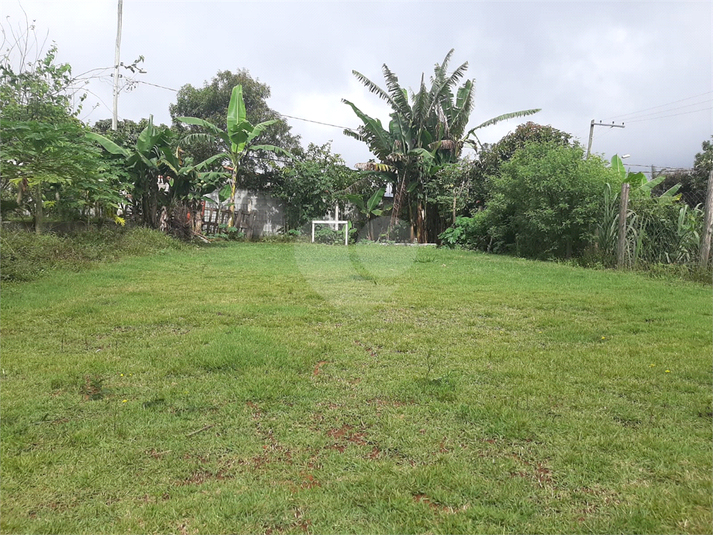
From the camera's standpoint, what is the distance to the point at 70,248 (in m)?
8.30

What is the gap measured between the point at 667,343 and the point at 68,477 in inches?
174

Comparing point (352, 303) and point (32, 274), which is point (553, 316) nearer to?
point (352, 303)

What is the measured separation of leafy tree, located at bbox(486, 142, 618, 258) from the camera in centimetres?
988

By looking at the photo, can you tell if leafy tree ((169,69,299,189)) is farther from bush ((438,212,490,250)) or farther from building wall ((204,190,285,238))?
bush ((438,212,490,250))

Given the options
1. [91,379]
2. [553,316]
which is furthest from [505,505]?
[553,316]

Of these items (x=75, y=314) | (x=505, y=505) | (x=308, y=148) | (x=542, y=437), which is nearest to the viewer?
(x=505, y=505)

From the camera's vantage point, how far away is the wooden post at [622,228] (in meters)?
8.64

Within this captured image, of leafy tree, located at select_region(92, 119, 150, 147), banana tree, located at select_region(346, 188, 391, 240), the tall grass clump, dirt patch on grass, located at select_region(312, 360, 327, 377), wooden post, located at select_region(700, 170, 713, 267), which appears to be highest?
leafy tree, located at select_region(92, 119, 150, 147)

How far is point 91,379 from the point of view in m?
3.10

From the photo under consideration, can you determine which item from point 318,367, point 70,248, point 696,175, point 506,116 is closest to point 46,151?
point 70,248

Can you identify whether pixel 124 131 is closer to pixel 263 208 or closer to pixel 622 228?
pixel 263 208

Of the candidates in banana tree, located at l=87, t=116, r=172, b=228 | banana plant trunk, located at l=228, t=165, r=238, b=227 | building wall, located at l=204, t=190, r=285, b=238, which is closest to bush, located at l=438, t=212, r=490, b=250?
building wall, located at l=204, t=190, r=285, b=238

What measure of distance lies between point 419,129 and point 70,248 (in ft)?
36.6

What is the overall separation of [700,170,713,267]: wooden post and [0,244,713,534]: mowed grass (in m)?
3.09
